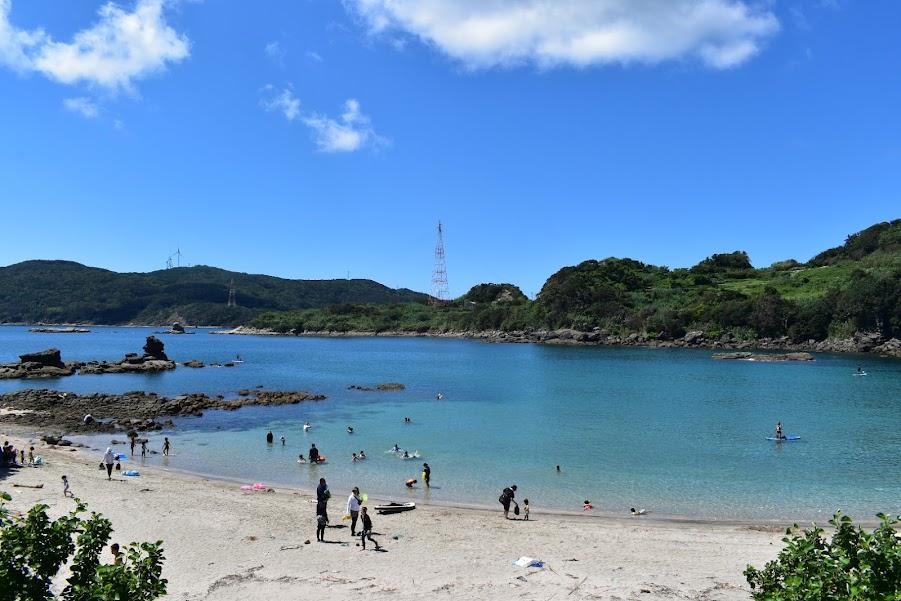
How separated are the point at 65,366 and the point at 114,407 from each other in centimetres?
4118

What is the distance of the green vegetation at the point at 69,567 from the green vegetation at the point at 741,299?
141 meters

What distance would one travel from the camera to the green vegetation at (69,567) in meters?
6.66

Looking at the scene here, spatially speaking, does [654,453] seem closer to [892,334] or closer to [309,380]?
[309,380]

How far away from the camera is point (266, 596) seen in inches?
614

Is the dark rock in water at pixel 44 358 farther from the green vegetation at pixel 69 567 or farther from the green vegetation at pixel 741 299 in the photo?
the green vegetation at pixel 741 299

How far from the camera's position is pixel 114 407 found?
180ft

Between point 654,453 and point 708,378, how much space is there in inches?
1830

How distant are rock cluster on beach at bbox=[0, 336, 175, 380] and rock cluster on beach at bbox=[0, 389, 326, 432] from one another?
79.7 ft

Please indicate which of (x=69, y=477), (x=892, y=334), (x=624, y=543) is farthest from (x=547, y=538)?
(x=892, y=334)

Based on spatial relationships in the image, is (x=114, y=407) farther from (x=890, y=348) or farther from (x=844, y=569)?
(x=890, y=348)

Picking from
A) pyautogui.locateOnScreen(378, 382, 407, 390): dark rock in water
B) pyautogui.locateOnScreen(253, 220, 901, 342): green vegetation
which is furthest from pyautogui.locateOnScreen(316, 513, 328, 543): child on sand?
pyautogui.locateOnScreen(253, 220, 901, 342): green vegetation

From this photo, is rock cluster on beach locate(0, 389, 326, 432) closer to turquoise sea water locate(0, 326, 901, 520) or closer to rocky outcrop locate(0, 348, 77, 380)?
turquoise sea water locate(0, 326, 901, 520)

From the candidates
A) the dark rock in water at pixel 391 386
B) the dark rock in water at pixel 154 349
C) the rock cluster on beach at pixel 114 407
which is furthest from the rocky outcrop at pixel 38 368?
the dark rock in water at pixel 391 386

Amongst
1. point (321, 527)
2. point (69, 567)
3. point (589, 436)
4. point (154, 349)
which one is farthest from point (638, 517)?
point (154, 349)
